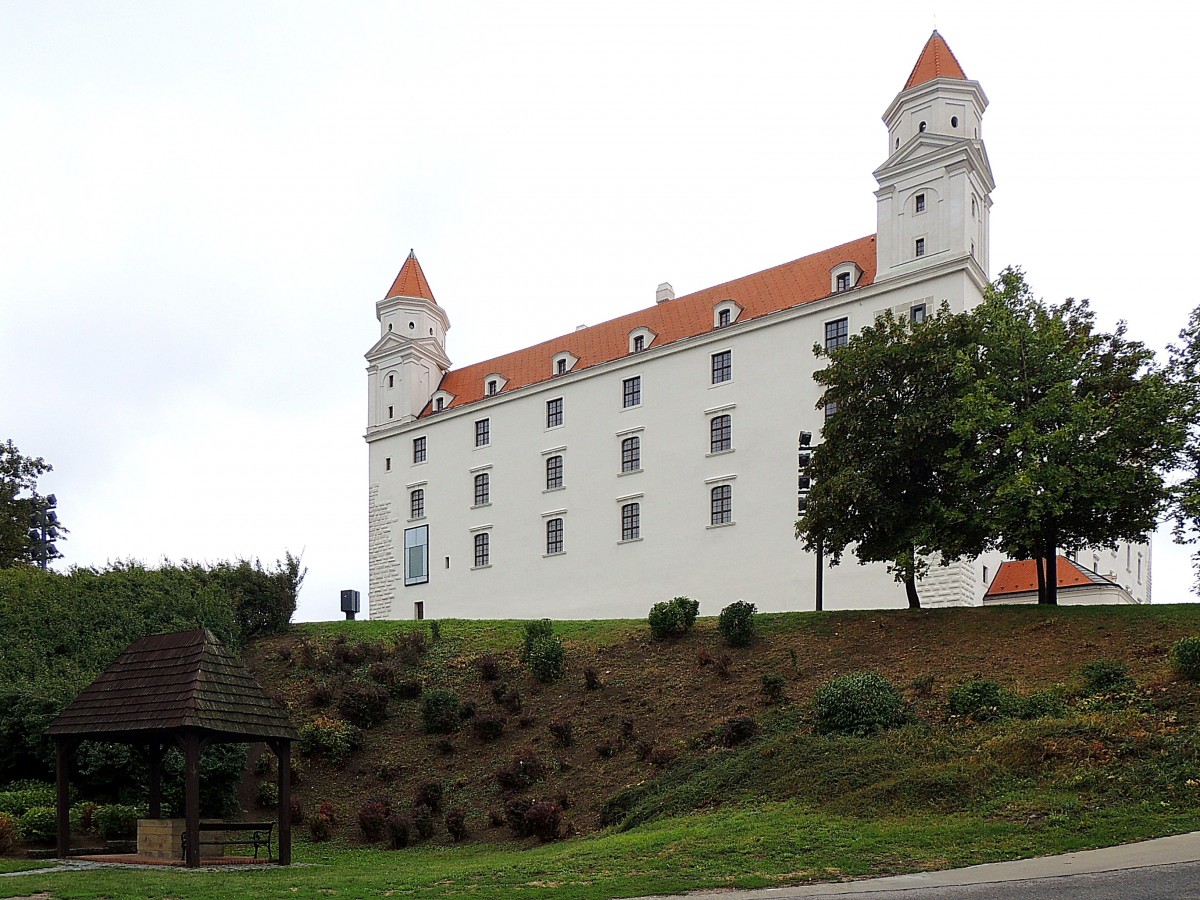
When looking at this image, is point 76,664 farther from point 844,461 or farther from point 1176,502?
point 1176,502

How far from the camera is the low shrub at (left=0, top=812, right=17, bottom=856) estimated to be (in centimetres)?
1906

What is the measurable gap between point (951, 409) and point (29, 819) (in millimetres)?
23109

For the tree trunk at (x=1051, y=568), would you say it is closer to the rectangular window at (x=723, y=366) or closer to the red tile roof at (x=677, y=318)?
the red tile roof at (x=677, y=318)

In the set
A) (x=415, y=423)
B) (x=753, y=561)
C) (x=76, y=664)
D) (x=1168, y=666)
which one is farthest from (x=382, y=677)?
(x=415, y=423)

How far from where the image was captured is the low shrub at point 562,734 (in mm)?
26594

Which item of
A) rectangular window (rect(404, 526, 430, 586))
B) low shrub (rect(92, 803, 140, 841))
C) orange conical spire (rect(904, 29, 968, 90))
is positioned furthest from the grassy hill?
orange conical spire (rect(904, 29, 968, 90))

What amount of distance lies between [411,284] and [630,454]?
64.3 ft

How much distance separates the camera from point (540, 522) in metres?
53.4

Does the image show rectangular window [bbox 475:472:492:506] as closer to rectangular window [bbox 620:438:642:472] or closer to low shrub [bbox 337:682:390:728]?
rectangular window [bbox 620:438:642:472]

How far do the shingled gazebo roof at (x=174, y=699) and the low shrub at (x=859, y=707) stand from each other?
10304 millimetres

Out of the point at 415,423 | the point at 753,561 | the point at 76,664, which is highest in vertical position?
the point at 415,423

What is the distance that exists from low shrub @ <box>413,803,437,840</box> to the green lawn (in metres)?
4.61

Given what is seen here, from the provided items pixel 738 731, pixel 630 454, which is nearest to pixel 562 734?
pixel 738 731

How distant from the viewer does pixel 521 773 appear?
24859mm
